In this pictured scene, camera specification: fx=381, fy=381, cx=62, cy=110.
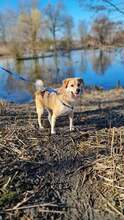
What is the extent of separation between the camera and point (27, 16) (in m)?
68.6

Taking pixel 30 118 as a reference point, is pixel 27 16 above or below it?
above

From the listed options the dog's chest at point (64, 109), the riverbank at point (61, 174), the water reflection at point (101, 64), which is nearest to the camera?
the riverbank at point (61, 174)

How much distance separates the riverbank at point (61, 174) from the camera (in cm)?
485

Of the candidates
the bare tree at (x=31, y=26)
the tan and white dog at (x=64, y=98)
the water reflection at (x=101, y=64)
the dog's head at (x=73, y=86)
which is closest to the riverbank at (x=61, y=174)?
the tan and white dog at (x=64, y=98)

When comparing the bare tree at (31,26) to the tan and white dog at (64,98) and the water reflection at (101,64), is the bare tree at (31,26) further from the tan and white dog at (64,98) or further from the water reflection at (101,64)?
the tan and white dog at (64,98)

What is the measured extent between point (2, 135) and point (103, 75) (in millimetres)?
21559

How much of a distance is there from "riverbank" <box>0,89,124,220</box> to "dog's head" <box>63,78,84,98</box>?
0.75 m

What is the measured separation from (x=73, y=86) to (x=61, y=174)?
226 cm

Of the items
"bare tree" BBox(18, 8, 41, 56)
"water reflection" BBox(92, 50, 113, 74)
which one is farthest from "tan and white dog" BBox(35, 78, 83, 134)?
"bare tree" BBox(18, 8, 41, 56)

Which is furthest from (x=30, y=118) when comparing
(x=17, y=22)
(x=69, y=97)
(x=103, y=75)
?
(x=17, y=22)

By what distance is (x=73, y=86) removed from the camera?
7.36 meters

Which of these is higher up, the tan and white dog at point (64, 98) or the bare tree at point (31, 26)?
the bare tree at point (31, 26)

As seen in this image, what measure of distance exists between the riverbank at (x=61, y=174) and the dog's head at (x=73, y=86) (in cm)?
75

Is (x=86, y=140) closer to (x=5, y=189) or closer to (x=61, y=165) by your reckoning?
(x=61, y=165)
